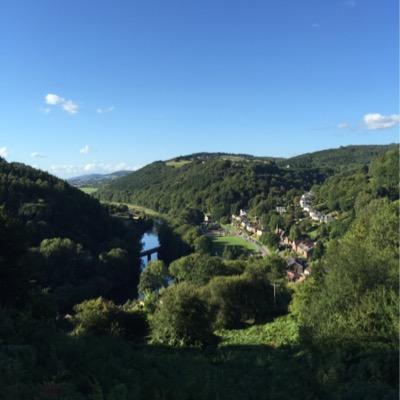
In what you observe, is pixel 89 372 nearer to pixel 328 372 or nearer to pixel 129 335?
pixel 328 372

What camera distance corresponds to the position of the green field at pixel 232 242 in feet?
292

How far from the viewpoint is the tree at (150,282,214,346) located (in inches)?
1003

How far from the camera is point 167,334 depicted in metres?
25.8

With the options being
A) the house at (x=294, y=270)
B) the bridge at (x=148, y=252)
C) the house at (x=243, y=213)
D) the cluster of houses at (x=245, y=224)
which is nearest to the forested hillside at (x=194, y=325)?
the house at (x=294, y=270)

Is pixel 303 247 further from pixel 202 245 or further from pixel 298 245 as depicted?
pixel 202 245

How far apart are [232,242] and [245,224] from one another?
27.7 metres

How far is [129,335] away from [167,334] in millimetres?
6134

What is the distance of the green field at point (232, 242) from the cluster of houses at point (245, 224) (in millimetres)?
7298

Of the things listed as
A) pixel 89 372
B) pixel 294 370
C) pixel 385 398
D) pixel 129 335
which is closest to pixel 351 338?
pixel 294 370

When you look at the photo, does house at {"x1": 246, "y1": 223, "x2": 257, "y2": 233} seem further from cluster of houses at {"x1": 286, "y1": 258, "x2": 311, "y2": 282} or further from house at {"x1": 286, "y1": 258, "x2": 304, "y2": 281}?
house at {"x1": 286, "y1": 258, "x2": 304, "y2": 281}

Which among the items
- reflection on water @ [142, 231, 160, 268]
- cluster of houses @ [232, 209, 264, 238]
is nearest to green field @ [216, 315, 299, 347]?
reflection on water @ [142, 231, 160, 268]

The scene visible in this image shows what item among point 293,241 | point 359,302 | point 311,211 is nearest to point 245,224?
point 311,211

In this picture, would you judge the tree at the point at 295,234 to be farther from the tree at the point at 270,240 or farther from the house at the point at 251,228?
the house at the point at 251,228

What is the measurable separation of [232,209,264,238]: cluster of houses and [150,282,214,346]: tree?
78.0 m
